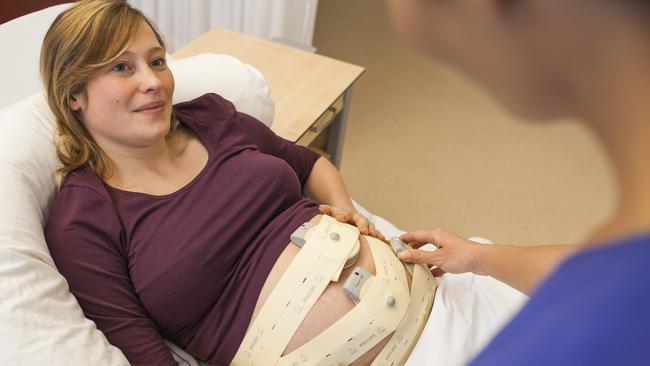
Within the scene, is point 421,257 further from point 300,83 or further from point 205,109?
point 300,83

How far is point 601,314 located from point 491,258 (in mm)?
913

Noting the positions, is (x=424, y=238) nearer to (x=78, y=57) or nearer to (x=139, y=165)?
(x=139, y=165)

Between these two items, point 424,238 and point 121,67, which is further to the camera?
point 424,238

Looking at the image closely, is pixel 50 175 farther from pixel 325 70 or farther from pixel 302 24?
pixel 302 24

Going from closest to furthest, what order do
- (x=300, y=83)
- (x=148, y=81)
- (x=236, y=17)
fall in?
(x=148, y=81), (x=300, y=83), (x=236, y=17)

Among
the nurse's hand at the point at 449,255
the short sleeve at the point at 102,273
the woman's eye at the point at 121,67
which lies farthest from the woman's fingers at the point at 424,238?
the woman's eye at the point at 121,67

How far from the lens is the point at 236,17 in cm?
259

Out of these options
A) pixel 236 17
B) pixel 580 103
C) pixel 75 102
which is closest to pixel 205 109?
pixel 75 102

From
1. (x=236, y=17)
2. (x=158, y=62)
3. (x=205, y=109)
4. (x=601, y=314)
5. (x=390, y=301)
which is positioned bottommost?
(x=236, y=17)

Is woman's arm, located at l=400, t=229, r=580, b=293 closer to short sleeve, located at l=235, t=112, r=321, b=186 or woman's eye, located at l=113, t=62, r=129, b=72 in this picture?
short sleeve, located at l=235, t=112, r=321, b=186

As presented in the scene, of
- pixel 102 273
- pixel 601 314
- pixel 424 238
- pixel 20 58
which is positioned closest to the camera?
pixel 601 314

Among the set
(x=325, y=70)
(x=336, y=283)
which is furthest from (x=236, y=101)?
(x=336, y=283)

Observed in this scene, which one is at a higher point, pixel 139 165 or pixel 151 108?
pixel 151 108

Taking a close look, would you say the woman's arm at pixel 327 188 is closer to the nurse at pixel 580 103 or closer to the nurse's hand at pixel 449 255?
the nurse's hand at pixel 449 255
